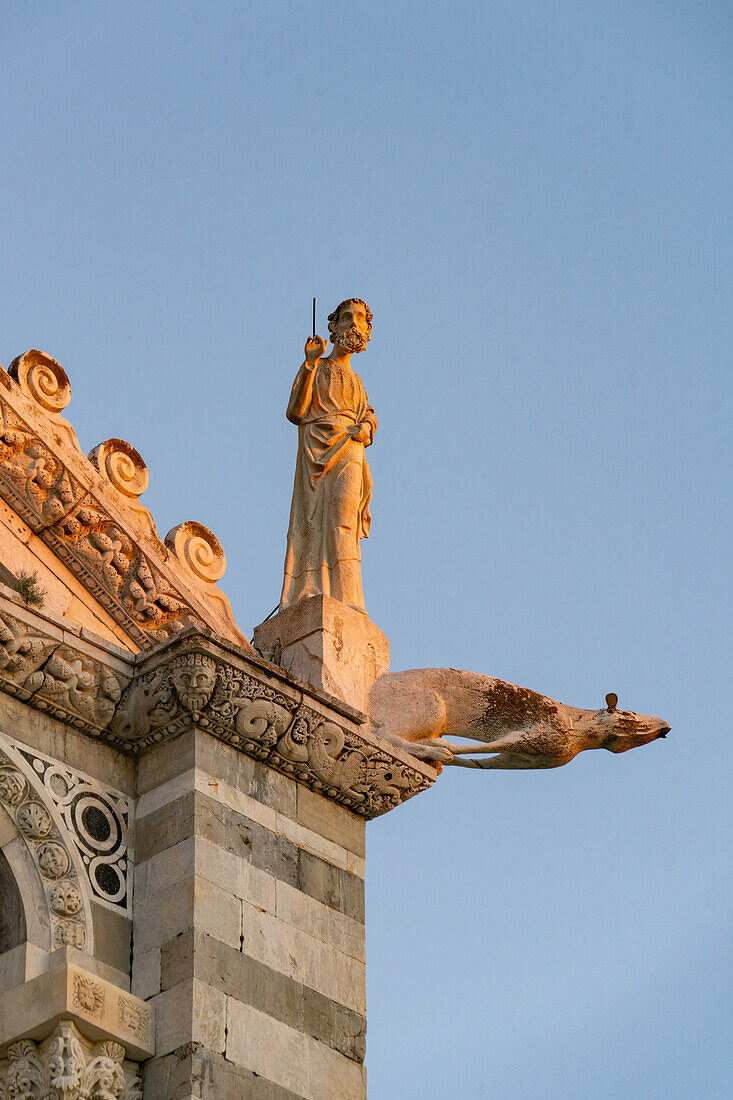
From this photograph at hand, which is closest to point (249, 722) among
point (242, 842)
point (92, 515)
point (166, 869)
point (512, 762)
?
point (242, 842)

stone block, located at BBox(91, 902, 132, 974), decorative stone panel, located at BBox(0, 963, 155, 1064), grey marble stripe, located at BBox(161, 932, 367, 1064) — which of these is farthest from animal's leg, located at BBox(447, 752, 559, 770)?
decorative stone panel, located at BBox(0, 963, 155, 1064)

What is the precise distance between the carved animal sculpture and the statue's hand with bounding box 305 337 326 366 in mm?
2242

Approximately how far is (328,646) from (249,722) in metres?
1.07

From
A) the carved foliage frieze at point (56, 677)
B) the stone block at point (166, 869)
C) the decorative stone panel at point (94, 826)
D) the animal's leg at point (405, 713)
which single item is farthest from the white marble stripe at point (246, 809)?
the animal's leg at point (405, 713)

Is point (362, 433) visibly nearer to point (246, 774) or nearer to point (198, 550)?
point (198, 550)

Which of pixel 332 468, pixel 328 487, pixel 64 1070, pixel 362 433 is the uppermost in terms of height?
pixel 362 433

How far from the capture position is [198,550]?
12.4m

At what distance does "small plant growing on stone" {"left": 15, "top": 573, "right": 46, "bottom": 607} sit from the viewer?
36.3 ft

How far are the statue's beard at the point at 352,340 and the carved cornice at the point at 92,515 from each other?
191cm

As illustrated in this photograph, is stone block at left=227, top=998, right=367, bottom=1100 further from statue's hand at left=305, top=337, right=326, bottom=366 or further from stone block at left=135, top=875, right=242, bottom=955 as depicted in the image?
statue's hand at left=305, top=337, right=326, bottom=366

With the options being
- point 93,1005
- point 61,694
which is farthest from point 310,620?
point 93,1005

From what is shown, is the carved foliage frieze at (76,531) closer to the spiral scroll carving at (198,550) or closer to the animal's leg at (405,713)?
the spiral scroll carving at (198,550)

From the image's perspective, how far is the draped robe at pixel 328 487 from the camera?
12.6 metres

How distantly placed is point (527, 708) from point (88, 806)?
109 inches
